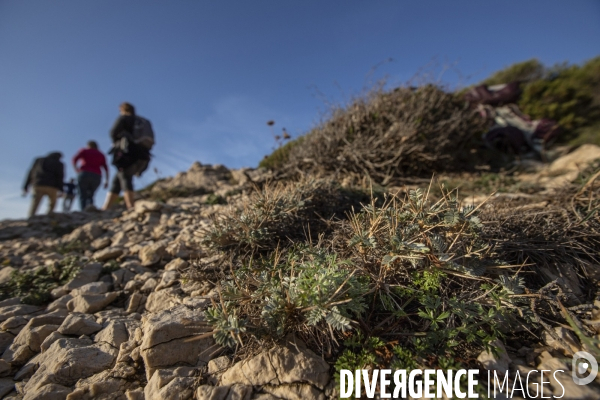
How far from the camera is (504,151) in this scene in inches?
236

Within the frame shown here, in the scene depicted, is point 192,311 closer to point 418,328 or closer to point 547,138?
point 418,328

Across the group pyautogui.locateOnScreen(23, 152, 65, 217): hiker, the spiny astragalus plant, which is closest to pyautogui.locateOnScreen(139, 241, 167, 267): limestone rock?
the spiny astragalus plant

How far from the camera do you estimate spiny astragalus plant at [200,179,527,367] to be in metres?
1.44

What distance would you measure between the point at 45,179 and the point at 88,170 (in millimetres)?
949

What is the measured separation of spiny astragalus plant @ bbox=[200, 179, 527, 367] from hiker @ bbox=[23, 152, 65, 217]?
7.09 metres

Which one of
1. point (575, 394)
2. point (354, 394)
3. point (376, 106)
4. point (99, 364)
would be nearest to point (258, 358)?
point (354, 394)

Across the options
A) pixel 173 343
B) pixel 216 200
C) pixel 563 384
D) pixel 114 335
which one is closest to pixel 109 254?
pixel 114 335

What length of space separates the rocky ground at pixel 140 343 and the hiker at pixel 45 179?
12.4 ft

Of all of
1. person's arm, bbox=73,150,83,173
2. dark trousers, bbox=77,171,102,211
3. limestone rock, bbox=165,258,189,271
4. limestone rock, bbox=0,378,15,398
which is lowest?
limestone rock, bbox=0,378,15,398

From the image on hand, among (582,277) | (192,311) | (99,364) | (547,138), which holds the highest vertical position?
(547,138)

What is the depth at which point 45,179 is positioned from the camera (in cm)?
650

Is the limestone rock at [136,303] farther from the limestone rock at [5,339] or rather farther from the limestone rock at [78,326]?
the limestone rock at [5,339]

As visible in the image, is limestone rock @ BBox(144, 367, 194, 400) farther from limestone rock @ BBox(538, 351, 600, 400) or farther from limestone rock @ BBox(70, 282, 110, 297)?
limestone rock @ BBox(538, 351, 600, 400)

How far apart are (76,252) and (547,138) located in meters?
9.00
